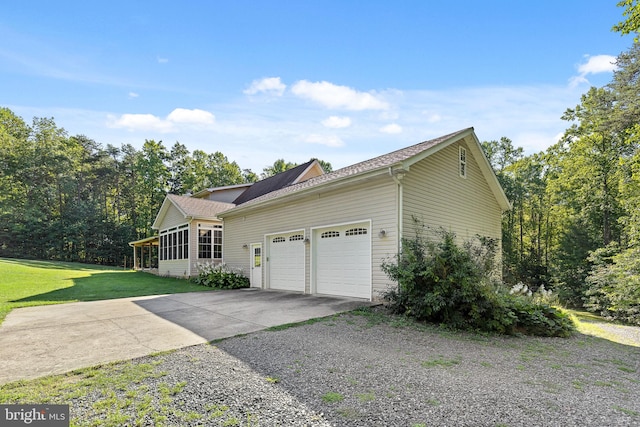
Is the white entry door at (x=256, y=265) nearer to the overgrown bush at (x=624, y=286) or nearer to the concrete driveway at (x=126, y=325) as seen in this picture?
the concrete driveway at (x=126, y=325)

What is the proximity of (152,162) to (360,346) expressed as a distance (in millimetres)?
36057

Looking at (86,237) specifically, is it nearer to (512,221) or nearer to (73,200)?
(73,200)

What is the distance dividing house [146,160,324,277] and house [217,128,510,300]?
16.2 feet

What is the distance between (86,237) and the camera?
34.2 meters

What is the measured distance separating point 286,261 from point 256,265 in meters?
2.21

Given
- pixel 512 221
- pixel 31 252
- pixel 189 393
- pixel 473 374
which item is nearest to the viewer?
pixel 189 393

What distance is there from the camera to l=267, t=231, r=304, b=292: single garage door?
1103cm

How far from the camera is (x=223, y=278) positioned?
545 inches

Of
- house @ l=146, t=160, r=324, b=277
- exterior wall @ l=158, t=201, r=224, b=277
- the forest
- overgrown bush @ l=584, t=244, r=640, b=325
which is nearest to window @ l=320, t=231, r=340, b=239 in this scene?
house @ l=146, t=160, r=324, b=277

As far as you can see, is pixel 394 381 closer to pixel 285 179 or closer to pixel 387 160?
pixel 387 160

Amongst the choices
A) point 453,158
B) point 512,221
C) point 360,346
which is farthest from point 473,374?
point 512,221

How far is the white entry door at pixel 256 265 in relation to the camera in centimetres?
1307

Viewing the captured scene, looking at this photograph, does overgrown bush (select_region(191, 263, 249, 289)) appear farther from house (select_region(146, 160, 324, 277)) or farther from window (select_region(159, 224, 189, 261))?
window (select_region(159, 224, 189, 261))

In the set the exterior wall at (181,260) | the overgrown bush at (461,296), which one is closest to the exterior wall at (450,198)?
the overgrown bush at (461,296)
